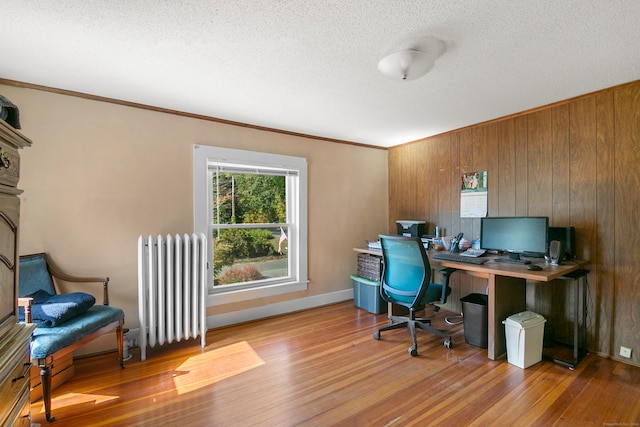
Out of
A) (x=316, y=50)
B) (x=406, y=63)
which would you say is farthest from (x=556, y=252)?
(x=316, y=50)

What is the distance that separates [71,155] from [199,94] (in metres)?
1.19

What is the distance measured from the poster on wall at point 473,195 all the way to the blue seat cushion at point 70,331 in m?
3.64

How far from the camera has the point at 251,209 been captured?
3.38m

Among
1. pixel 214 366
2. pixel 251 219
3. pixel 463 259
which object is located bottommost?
pixel 214 366

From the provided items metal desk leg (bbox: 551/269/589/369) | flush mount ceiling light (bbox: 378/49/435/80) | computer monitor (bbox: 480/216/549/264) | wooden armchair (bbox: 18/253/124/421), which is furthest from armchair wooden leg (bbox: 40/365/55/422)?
metal desk leg (bbox: 551/269/589/369)

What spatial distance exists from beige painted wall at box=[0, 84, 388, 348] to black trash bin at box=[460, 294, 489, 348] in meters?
2.12

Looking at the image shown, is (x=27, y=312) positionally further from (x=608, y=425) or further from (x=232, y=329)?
(x=608, y=425)

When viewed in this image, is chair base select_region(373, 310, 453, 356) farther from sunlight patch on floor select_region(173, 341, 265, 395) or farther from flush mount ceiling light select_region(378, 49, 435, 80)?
flush mount ceiling light select_region(378, 49, 435, 80)

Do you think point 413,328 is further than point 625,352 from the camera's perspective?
Yes

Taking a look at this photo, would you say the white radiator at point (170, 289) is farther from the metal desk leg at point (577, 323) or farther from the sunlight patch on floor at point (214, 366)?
the metal desk leg at point (577, 323)

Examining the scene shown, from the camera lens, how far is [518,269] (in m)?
2.24

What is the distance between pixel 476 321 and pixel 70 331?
3.18 meters

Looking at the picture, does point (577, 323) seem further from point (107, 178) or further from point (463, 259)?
point (107, 178)

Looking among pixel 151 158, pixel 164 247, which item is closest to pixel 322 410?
pixel 164 247
